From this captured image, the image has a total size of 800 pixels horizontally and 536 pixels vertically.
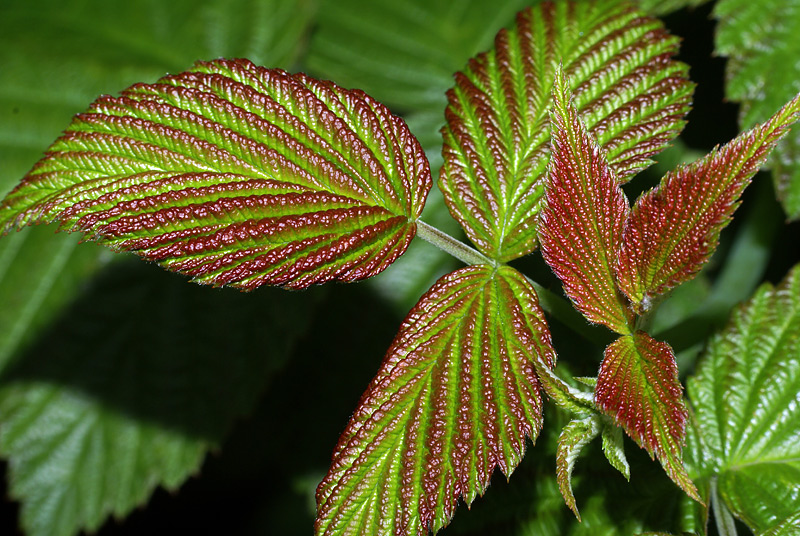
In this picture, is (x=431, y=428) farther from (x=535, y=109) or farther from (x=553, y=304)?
(x=535, y=109)

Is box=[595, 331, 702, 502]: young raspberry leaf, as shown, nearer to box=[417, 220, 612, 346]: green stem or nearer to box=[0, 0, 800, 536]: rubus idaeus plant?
box=[0, 0, 800, 536]: rubus idaeus plant

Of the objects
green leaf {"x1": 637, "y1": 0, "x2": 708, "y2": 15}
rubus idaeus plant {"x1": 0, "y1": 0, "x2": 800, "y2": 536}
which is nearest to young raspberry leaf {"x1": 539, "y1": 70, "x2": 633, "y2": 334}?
rubus idaeus plant {"x1": 0, "y1": 0, "x2": 800, "y2": 536}

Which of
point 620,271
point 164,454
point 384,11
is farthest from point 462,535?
point 384,11

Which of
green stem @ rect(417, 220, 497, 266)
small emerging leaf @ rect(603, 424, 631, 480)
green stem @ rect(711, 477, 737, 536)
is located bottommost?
green stem @ rect(711, 477, 737, 536)

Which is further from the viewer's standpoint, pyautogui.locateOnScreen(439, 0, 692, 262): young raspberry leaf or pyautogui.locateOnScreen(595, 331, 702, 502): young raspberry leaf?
pyautogui.locateOnScreen(439, 0, 692, 262): young raspberry leaf

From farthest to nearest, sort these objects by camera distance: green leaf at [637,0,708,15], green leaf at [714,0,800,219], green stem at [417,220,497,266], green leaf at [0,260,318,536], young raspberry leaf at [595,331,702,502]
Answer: green leaf at [0,260,318,536] → green leaf at [637,0,708,15] → green leaf at [714,0,800,219] → green stem at [417,220,497,266] → young raspberry leaf at [595,331,702,502]

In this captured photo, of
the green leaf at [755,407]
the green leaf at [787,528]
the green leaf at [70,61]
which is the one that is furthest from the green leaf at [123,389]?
the green leaf at [787,528]

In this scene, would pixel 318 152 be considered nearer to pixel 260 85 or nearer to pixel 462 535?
pixel 260 85
